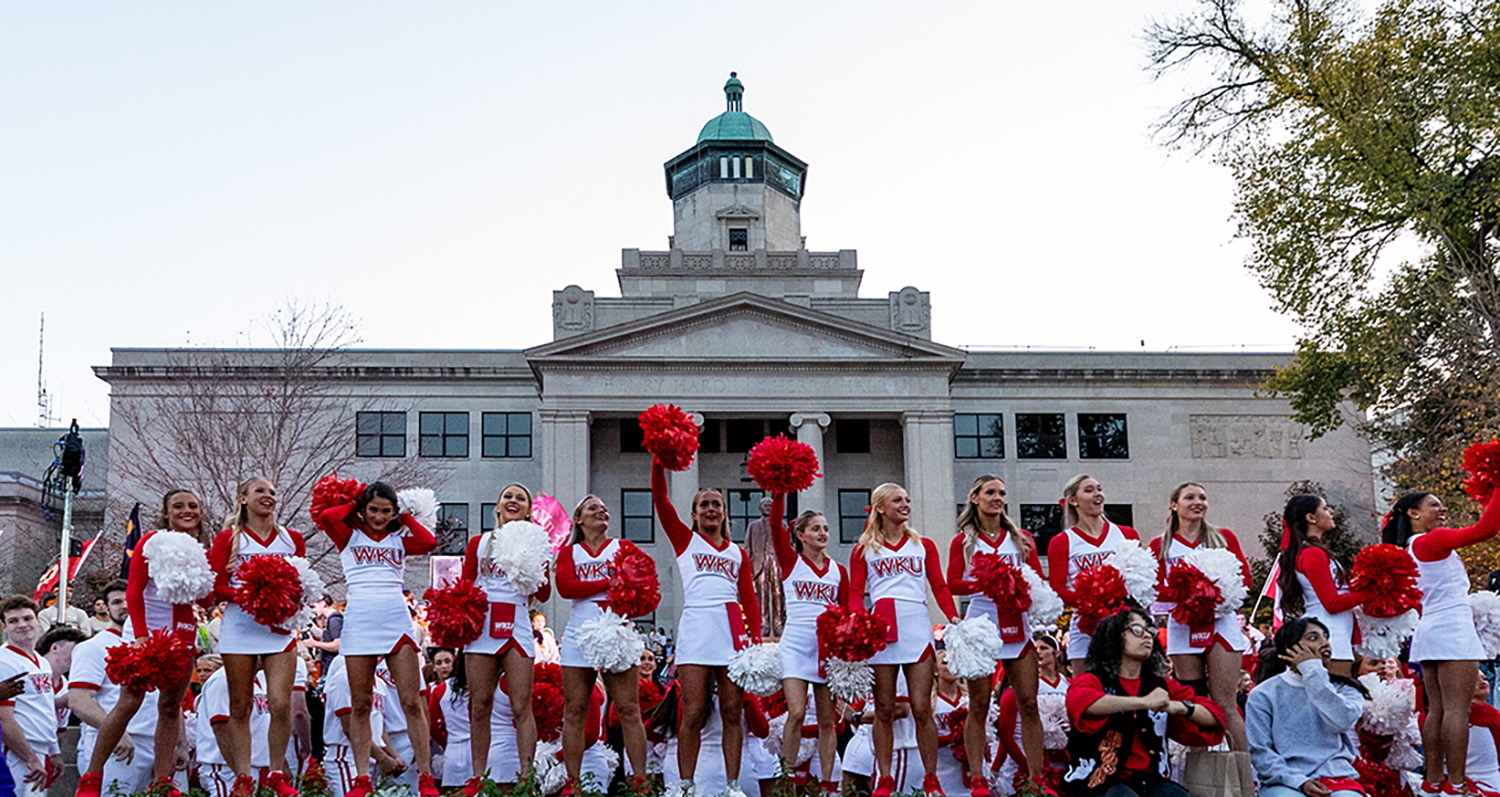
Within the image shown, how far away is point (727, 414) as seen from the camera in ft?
146

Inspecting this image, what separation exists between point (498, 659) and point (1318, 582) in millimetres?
6019

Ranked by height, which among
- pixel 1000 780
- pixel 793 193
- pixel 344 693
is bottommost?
pixel 1000 780

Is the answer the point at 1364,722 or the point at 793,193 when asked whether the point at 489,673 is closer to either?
the point at 1364,722

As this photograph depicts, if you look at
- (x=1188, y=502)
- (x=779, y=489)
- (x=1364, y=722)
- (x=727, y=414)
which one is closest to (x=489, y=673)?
(x=779, y=489)

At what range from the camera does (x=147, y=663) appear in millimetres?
8805

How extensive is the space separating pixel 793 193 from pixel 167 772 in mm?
49106

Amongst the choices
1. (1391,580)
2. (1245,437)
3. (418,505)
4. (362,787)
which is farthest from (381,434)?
(1391,580)

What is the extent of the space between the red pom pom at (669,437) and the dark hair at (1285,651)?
408cm

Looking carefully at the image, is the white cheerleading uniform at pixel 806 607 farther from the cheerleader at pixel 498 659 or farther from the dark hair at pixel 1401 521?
the dark hair at pixel 1401 521

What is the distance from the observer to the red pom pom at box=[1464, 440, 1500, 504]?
947cm

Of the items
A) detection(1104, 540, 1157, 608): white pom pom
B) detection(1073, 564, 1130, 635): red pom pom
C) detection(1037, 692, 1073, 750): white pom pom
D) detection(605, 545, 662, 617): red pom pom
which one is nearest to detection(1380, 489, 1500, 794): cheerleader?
detection(1104, 540, 1157, 608): white pom pom

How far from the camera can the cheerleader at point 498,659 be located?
9391 millimetres

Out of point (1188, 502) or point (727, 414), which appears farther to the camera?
point (727, 414)

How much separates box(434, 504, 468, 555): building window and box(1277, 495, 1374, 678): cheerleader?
3520cm
